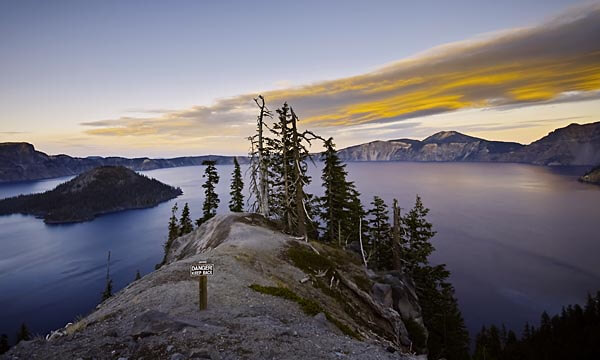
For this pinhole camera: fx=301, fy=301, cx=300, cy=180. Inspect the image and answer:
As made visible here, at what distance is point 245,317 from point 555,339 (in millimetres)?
69659

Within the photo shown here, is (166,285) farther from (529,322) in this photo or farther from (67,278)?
(67,278)

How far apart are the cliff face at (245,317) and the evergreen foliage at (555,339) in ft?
140

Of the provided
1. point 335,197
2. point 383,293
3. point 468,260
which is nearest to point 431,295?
point 335,197

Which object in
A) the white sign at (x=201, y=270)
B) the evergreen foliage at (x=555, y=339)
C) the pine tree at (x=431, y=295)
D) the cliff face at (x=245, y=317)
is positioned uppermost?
the white sign at (x=201, y=270)

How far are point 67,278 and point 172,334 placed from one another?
4702 inches

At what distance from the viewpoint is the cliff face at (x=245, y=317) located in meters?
8.23

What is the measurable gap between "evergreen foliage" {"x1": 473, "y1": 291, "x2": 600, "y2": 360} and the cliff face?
140 ft

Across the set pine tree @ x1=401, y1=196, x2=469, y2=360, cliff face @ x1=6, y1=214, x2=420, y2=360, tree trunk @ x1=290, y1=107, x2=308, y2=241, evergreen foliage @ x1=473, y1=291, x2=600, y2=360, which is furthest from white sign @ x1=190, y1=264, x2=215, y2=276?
evergreen foliage @ x1=473, y1=291, x2=600, y2=360

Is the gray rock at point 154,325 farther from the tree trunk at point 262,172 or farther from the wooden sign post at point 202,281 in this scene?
the tree trunk at point 262,172

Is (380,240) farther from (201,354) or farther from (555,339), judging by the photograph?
(555,339)

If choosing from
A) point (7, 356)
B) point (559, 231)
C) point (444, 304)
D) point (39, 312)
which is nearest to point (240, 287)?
point (7, 356)

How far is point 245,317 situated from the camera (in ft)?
36.4

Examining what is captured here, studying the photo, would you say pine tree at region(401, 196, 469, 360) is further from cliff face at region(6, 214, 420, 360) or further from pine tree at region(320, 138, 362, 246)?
cliff face at region(6, 214, 420, 360)

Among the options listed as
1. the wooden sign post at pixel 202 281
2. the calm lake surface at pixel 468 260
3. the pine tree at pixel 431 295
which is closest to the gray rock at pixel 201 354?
the wooden sign post at pixel 202 281
